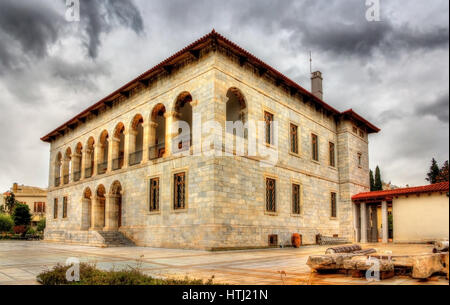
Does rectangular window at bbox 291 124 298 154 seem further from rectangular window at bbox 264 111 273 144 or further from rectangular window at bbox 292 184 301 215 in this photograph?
rectangular window at bbox 264 111 273 144

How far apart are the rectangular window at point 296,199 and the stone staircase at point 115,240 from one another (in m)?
8.97

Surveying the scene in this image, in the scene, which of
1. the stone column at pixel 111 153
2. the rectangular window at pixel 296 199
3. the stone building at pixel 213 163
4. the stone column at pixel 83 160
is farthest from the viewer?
the stone column at pixel 83 160

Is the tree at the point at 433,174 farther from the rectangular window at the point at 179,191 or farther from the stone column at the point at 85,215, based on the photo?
the stone column at the point at 85,215

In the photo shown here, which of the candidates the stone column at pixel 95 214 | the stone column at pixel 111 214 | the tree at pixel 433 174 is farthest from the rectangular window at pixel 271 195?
the tree at pixel 433 174

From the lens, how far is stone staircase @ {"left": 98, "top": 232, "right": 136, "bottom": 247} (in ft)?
62.6

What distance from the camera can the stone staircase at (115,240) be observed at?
62.6 feet

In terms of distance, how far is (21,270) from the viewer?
28.4 ft

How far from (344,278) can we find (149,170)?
14.1 m

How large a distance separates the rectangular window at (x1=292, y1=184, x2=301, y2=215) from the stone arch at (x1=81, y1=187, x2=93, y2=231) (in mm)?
13578

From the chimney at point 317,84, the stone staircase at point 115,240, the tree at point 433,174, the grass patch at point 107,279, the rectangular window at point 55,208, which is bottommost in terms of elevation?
the stone staircase at point 115,240

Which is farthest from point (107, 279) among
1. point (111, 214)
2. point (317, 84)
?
point (317, 84)

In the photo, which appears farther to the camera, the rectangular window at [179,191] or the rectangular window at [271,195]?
the rectangular window at [271,195]
